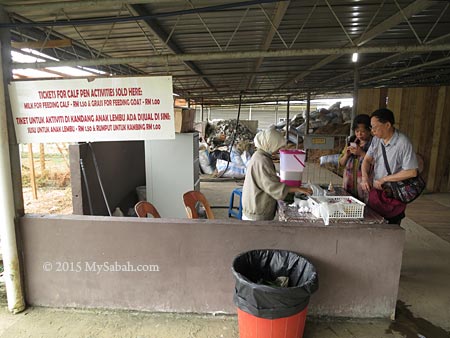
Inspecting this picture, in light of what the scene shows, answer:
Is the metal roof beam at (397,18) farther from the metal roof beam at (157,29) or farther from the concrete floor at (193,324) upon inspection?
the concrete floor at (193,324)

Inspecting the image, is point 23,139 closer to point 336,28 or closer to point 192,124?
point 192,124

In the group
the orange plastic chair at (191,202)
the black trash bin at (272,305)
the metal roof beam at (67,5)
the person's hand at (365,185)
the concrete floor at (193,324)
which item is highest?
the metal roof beam at (67,5)

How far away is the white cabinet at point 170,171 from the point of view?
5113 millimetres

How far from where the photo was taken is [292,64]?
6.80 metres

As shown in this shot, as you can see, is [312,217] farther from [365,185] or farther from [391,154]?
[391,154]

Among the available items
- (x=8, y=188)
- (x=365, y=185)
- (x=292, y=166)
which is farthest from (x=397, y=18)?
(x=8, y=188)

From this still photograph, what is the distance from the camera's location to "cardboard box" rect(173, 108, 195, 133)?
4.97 m

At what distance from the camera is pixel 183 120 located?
16.7 feet

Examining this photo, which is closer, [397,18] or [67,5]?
[67,5]

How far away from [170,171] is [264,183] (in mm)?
2684

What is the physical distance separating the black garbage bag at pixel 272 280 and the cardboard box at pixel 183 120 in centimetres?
298

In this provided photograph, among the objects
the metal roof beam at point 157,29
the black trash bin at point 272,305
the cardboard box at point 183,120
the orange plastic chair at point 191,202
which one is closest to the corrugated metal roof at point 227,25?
the metal roof beam at point 157,29

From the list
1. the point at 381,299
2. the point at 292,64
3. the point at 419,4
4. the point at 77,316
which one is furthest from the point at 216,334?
the point at 292,64

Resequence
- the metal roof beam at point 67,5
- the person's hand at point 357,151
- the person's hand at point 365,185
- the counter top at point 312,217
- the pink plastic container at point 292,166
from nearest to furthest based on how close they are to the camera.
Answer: the metal roof beam at point 67,5 → the counter top at point 312,217 → the person's hand at point 365,185 → the person's hand at point 357,151 → the pink plastic container at point 292,166
